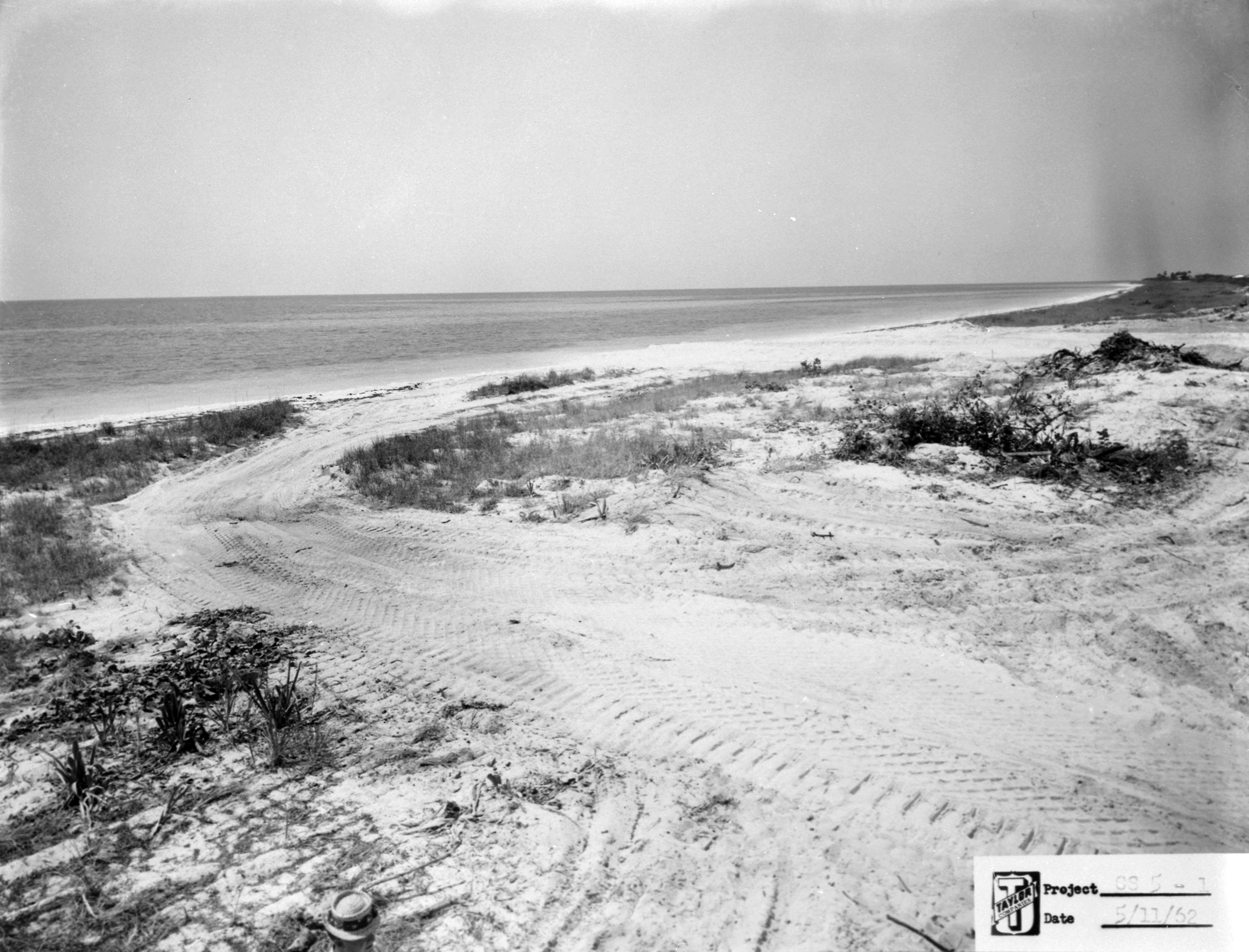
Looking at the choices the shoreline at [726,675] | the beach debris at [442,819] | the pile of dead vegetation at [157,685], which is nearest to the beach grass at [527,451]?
the shoreline at [726,675]

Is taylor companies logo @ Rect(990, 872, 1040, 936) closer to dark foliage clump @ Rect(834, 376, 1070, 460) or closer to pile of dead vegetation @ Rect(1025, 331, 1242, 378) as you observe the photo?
dark foliage clump @ Rect(834, 376, 1070, 460)

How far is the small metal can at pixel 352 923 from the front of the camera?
251cm

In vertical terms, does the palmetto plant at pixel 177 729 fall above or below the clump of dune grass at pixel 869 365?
below

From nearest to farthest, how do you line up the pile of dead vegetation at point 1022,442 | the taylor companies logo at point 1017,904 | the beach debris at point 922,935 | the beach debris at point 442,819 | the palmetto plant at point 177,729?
the beach debris at point 922,935 → the taylor companies logo at point 1017,904 → the beach debris at point 442,819 → the palmetto plant at point 177,729 → the pile of dead vegetation at point 1022,442

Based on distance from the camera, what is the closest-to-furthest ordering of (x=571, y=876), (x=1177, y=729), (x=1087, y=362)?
(x=571, y=876) → (x=1177, y=729) → (x=1087, y=362)

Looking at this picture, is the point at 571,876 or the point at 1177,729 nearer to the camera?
the point at 571,876

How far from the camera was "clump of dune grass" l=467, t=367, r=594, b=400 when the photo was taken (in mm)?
17828

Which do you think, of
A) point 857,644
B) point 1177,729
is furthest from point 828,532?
point 1177,729

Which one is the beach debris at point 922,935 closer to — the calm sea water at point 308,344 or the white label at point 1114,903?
the white label at point 1114,903

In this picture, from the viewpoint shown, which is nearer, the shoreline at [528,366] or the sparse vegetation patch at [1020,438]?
the sparse vegetation patch at [1020,438]

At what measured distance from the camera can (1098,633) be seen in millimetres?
4672

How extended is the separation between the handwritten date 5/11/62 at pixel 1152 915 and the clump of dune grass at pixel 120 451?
10.5 metres

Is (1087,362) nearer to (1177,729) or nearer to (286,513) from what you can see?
(1177,729)

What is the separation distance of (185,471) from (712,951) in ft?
33.6
